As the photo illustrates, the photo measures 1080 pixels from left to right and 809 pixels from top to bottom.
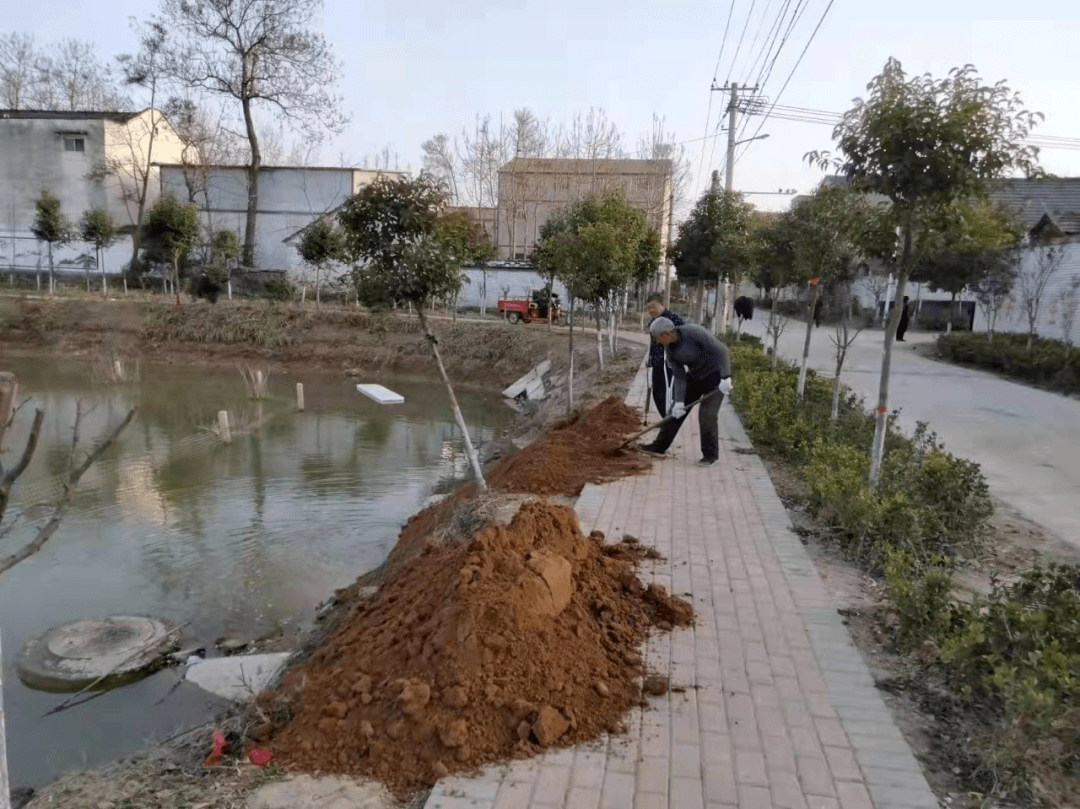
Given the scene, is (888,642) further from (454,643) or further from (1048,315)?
(1048,315)

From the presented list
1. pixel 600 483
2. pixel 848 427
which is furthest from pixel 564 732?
pixel 848 427

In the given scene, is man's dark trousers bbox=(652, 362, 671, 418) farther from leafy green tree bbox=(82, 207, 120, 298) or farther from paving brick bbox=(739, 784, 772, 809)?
leafy green tree bbox=(82, 207, 120, 298)

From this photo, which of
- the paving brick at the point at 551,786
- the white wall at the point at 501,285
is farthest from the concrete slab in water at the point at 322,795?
the white wall at the point at 501,285

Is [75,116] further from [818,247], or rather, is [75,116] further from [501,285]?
[818,247]

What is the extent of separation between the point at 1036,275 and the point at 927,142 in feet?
64.1

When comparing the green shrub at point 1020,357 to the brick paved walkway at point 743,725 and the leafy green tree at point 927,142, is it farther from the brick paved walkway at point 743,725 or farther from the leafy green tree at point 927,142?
the brick paved walkway at point 743,725

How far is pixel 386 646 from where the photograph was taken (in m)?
3.76

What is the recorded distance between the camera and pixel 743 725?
10.6 feet

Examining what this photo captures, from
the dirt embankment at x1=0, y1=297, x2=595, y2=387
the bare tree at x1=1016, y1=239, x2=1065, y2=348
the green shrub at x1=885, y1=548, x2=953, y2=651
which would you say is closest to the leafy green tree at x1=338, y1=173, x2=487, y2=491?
the green shrub at x1=885, y1=548, x2=953, y2=651

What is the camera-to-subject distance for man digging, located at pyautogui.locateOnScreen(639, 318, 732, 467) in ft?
25.0

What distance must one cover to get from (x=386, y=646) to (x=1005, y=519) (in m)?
5.66

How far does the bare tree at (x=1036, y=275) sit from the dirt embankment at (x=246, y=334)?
13.3 metres

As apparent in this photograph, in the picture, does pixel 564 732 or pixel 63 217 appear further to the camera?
pixel 63 217

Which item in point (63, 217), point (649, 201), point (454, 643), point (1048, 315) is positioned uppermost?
point (649, 201)
